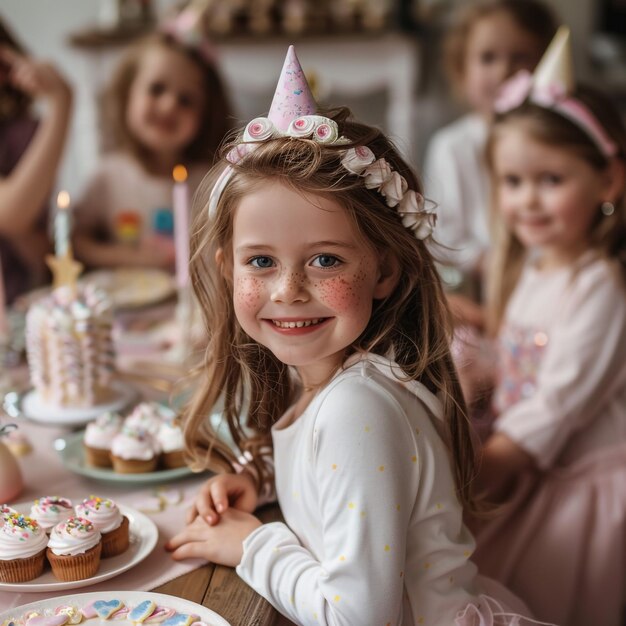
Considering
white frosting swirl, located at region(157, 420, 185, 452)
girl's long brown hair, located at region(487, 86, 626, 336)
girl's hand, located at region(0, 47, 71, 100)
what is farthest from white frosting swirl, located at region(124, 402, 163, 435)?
girl's hand, located at region(0, 47, 71, 100)

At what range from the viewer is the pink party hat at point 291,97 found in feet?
2.94

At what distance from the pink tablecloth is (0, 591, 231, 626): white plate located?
0.11ft

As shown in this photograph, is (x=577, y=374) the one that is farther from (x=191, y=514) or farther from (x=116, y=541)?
(x=116, y=541)

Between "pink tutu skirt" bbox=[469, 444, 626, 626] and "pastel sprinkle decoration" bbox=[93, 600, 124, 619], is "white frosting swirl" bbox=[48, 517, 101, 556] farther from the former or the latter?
"pink tutu skirt" bbox=[469, 444, 626, 626]

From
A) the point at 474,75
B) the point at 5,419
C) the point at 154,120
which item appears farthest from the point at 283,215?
the point at 474,75

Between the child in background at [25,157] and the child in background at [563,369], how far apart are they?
4.15 ft

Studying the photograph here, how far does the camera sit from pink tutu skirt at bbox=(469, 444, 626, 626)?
1517 millimetres

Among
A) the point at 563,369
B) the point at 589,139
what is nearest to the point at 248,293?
the point at 563,369

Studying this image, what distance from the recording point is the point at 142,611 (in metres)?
0.85

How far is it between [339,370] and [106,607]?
37 cm

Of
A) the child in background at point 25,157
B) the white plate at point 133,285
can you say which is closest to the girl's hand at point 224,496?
the white plate at point 133,285

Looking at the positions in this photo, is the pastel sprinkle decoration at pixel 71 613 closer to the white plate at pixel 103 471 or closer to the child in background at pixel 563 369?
the white plate at pixel 103 471

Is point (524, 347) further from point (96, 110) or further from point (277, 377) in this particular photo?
point (96, 110)

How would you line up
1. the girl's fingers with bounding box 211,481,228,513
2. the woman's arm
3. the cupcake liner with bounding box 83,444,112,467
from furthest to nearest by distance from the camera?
the woman's arm, the cupcake liner with bounding box 83,444,112,467, the girl's fingers with bounding box 211,481,228,513
